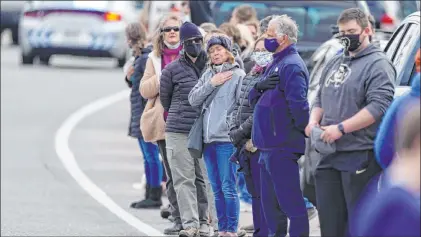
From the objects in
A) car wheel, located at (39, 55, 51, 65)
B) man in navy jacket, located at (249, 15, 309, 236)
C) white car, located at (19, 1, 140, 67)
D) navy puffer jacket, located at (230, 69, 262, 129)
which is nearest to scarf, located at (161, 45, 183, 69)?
navy puffer jacket, located at (230, 69, 262, 129)

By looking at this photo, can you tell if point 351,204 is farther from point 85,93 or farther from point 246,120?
point 85,93

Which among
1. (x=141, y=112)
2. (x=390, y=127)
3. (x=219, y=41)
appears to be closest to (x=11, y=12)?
(x=141, y=112)

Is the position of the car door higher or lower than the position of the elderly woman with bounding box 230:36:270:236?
higher

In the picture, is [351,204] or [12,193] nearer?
[351,204]

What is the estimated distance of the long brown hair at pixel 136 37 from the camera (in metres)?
13.7

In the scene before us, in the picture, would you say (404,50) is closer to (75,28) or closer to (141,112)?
(141,112)

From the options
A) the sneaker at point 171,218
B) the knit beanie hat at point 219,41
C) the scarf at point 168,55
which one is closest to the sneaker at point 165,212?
the sneaker at point 171,218

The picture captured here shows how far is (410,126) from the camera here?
4789 millimetres

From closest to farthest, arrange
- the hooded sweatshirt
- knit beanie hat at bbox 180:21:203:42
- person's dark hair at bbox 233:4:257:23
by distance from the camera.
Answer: the hooded sweatshirt, knit beanie hat at bbox 180:21:203:42, person's dark hair at bbox 233:4:257:23

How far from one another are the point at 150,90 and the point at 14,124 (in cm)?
1011

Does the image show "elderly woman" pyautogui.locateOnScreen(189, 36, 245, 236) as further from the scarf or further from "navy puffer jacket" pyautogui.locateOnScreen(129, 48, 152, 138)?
"navy puffer jacket" pyautogui.locateOnScreen(129, 48, 152, 138)

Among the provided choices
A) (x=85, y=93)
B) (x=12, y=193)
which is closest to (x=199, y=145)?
(x=12, y=193)

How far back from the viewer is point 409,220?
450 cm

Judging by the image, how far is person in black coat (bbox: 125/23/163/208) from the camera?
44.7 ft
